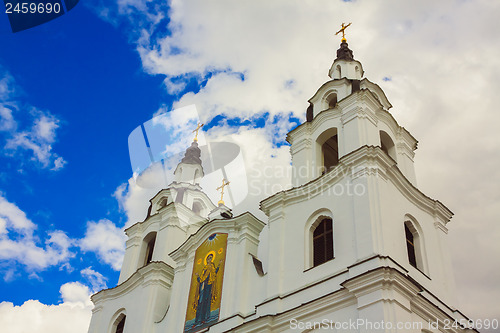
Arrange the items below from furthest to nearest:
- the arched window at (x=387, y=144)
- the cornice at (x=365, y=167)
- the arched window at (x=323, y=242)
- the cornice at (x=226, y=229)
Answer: the arched window at (x=387, y=144)
the cornice at (x=226, y=229)
the cornice at (x=365, y=167)
the arched window at (x=323, y=242)

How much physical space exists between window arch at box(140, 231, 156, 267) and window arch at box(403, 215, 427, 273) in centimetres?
1165

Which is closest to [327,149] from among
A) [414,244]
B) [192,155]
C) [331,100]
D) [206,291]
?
[331,100]

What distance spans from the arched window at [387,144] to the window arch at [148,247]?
1069 centimetres

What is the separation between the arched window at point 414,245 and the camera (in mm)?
16344

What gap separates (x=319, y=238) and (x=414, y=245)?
2951 mm

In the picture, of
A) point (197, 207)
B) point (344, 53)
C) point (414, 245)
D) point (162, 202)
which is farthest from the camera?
point (197, 207)

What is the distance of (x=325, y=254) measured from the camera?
52.3 ft

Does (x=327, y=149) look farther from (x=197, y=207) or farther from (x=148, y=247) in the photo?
(x=148, y=247)

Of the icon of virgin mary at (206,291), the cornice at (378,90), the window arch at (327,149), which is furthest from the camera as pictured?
the cornice at (378,90)

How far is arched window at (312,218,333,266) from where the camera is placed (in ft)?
52.5

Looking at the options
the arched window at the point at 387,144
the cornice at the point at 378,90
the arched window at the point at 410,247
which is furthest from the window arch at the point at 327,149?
the arched window at the point at 410,247

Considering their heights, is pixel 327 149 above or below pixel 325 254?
above

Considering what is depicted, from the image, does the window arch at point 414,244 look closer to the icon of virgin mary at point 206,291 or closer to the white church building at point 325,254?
the white church building at point 325,254

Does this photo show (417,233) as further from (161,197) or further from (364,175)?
(161,197)
